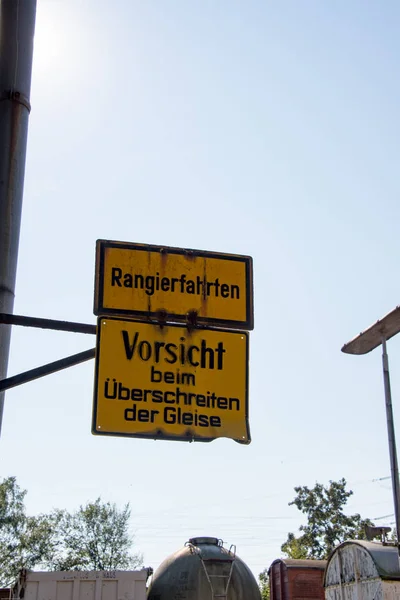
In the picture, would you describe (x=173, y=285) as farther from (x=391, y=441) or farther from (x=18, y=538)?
(x=18, y=538)

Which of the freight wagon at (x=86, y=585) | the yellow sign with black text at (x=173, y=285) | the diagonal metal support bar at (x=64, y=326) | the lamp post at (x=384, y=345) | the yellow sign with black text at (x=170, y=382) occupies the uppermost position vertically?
the lamp post at (x=384, y=345)

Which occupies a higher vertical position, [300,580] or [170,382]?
[170,382]

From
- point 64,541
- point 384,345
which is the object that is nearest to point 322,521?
point 64,541

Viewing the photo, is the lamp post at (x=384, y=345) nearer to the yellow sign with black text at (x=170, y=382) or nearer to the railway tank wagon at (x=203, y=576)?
the yellow sign with black text at (x=170, y=382)

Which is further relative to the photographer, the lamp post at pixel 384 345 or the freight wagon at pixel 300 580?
the freight wagon at pixel 300 580

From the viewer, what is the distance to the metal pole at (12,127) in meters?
4.19

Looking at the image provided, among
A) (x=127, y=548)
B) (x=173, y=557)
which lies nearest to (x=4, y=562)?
(x=127, y=548)

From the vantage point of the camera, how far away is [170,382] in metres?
4.48

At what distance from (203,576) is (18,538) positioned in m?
33.7

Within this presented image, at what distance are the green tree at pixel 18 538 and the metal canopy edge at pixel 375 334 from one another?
130 feet

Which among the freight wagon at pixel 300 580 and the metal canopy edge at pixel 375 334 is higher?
the metal canopy edge at pixel 375 334

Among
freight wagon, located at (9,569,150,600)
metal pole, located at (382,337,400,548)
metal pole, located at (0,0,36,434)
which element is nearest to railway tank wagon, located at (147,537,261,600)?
freight wagon, located at (9,569,150,600)

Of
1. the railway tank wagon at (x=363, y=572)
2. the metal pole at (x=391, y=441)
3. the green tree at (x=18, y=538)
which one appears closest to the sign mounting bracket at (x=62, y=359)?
the metal pole at (x=391, y=441)

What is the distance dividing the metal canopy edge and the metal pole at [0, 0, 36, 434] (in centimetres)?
694
